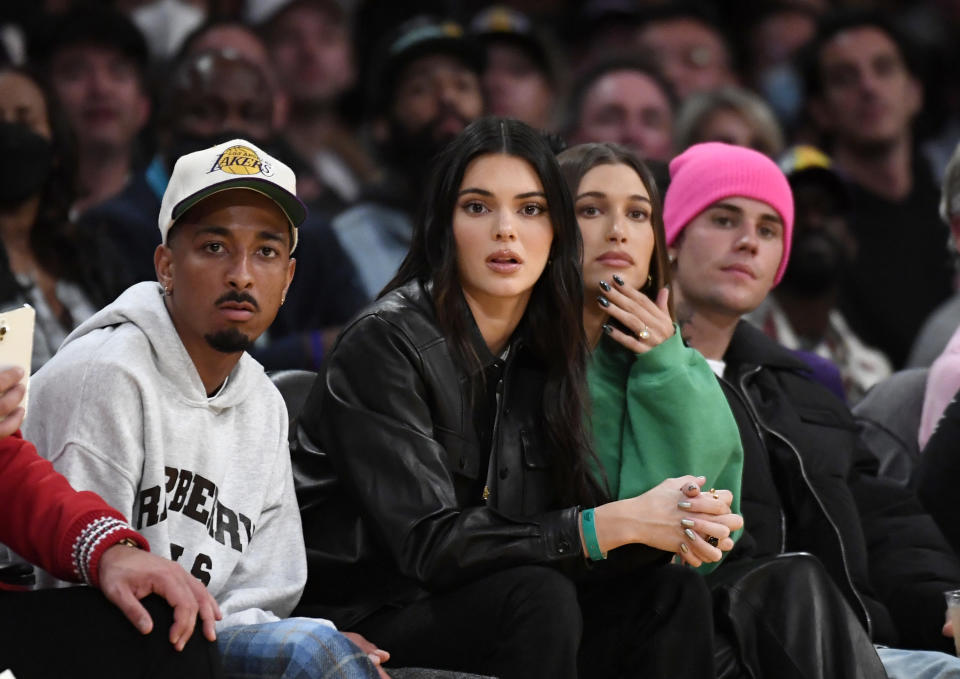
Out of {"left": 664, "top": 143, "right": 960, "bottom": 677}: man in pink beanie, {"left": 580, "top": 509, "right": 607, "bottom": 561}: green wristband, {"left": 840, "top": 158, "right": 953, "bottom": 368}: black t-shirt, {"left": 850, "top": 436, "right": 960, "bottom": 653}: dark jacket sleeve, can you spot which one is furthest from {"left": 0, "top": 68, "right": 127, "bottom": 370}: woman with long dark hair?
{"left": 840, "top": 158, "right": 953, "bottom": 368}: black t-shirt

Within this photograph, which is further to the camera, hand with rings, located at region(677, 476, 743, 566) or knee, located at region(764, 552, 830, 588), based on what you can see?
knee, located at region(764, 552, 830, 588)

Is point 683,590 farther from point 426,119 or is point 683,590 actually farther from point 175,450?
point 426,119

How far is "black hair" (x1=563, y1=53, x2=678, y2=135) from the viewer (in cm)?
699

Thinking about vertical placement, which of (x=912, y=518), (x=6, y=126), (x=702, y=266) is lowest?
(x=912, y=518)

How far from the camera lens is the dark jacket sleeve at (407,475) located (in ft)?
10.4

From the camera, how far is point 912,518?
4.32 meters

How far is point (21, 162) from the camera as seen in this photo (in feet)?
16.2

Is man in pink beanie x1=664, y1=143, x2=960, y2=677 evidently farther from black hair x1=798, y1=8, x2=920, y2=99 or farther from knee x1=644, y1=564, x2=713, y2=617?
black hair x1=798, y1=8, x2=920, y2=99

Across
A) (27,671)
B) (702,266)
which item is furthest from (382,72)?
(27,671)

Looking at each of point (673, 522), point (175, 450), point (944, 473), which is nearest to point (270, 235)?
point (175, 450)

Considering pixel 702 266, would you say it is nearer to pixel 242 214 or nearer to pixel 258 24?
pixel 242 214

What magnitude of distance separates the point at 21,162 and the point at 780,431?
2528mm

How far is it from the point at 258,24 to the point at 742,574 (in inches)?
189

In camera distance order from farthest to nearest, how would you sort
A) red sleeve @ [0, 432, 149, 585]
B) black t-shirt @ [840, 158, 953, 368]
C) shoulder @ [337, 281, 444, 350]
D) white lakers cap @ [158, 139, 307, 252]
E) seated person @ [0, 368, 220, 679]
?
black t-shirt @ [840, 158, 953, 368] → shoulder @ [337, 281, 444, 350] → white lakers cap @ [158, 139, 307, 252] → red sleeve @ [0, 432, 149, 585] → seated person @ [0, 368, 220, 679]
